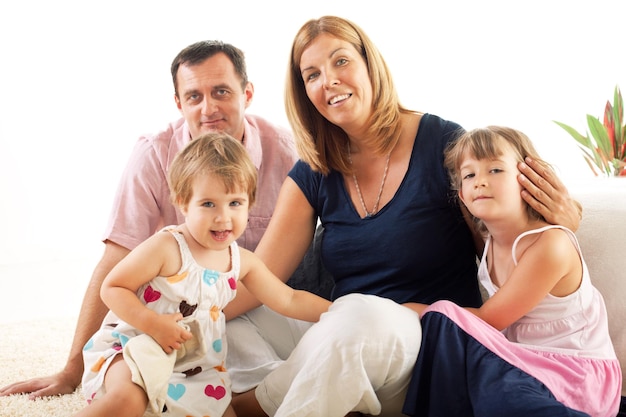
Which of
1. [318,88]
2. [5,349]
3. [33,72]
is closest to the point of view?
[318,88]

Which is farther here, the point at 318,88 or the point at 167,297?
the point at 318,88

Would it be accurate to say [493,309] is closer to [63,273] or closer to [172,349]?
[172,349]

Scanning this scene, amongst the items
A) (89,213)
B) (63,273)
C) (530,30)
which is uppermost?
(530,30)

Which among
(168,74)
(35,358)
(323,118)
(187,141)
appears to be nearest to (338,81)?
(323,118)

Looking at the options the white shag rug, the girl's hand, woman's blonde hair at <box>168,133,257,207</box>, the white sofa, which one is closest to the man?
the white shag rug

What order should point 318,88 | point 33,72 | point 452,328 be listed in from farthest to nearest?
point 33,72 → point 318,88 → point 452,328

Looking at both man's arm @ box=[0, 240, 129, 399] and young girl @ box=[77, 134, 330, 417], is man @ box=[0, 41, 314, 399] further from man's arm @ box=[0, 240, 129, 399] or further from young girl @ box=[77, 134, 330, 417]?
young girl @ box=[77, 134, 330, 417]

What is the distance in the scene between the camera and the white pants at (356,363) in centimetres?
148

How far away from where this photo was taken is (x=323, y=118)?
7.05 feet

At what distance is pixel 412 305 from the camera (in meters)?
1.81

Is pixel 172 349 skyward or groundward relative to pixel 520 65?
groundward

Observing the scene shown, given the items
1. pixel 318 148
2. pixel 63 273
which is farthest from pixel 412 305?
pixel 63 273

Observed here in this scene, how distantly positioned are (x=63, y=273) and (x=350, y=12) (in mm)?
2525

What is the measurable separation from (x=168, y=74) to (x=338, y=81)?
120 inches
